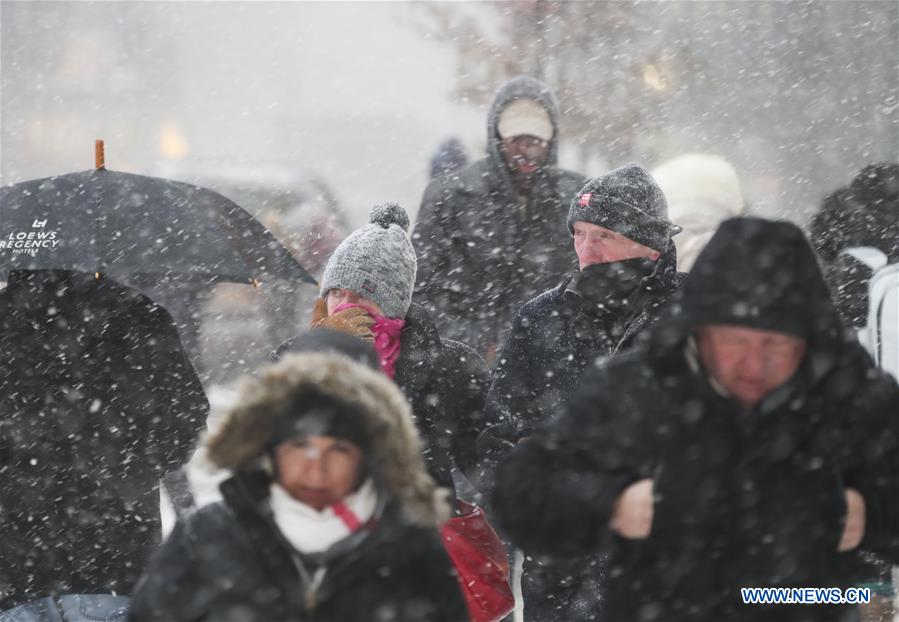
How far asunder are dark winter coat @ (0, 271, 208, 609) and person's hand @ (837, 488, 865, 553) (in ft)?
9.13

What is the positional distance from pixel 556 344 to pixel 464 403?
28.0 inches

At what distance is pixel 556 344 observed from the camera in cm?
478

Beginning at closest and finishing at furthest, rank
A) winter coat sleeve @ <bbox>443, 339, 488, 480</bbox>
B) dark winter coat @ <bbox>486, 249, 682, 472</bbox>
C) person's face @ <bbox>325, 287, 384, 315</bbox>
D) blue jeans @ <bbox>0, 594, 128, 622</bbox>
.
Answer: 1. dark winter coat @ <bbox>486, 249, 682, 472</bbox>
2. blue jeans @ <bbox>0, 594, 128, 622</bbox>
3. person's face @ <bbox>325, 287, 384, 315</bbox>
4. winter coat sleeve @ <bbox>443, 339, 488, 480</bbox>

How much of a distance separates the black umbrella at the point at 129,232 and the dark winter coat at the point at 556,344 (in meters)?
1.49

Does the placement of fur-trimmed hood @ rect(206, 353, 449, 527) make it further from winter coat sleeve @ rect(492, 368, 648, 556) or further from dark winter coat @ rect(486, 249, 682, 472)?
dark winter coat @ rect(486, 249, 682, 472)

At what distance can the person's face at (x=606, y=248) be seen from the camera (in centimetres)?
479

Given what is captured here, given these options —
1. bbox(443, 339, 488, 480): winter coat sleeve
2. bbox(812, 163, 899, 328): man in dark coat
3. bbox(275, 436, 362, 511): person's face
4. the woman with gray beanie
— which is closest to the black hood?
bbox(275, 436, 362, 511): person's face

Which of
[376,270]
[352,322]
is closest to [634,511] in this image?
[352,322]

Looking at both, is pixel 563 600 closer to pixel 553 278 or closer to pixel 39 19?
pixel 553 278

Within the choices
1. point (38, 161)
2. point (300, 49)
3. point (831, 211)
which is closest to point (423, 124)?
point (300, 49)

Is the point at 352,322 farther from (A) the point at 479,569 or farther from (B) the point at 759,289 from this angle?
(B) the point at 759,289

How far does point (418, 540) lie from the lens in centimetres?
342

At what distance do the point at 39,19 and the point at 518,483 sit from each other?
899 inches

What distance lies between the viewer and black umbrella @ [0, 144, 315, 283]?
5.49m
